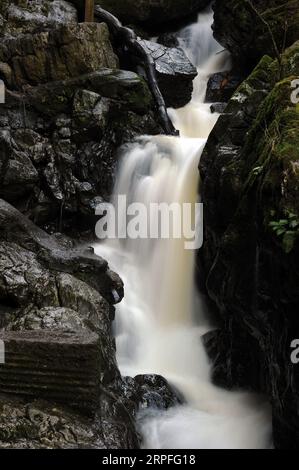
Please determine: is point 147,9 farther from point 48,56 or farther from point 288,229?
point 288,229

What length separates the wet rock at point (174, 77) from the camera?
13.1 metres

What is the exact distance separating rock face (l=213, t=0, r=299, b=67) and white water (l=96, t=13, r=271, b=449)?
2424 mm

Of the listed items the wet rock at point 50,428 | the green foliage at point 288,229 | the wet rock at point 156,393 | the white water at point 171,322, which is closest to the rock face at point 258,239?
the green foliage at point 288,229

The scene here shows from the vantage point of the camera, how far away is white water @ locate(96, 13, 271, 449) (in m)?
5.77

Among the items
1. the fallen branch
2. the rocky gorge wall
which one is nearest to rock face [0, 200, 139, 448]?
the rocky gorge wall

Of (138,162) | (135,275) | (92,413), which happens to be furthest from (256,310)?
(138,162)

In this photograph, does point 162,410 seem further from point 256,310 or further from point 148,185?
point 148,185

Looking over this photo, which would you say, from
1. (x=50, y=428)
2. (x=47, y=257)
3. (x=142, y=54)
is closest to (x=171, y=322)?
(x=47, y=257)

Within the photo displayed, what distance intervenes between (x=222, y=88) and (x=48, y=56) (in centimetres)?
506

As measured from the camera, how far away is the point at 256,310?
5469 millimetres

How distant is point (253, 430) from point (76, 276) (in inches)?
119

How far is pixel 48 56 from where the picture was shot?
448 inches

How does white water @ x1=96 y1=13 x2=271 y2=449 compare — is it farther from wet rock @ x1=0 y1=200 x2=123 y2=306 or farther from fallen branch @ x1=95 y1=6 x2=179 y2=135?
fallen branch @ x1=95 y1=6 x2=179 y2=135

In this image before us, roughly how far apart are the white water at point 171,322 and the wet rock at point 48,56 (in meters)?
2.52
